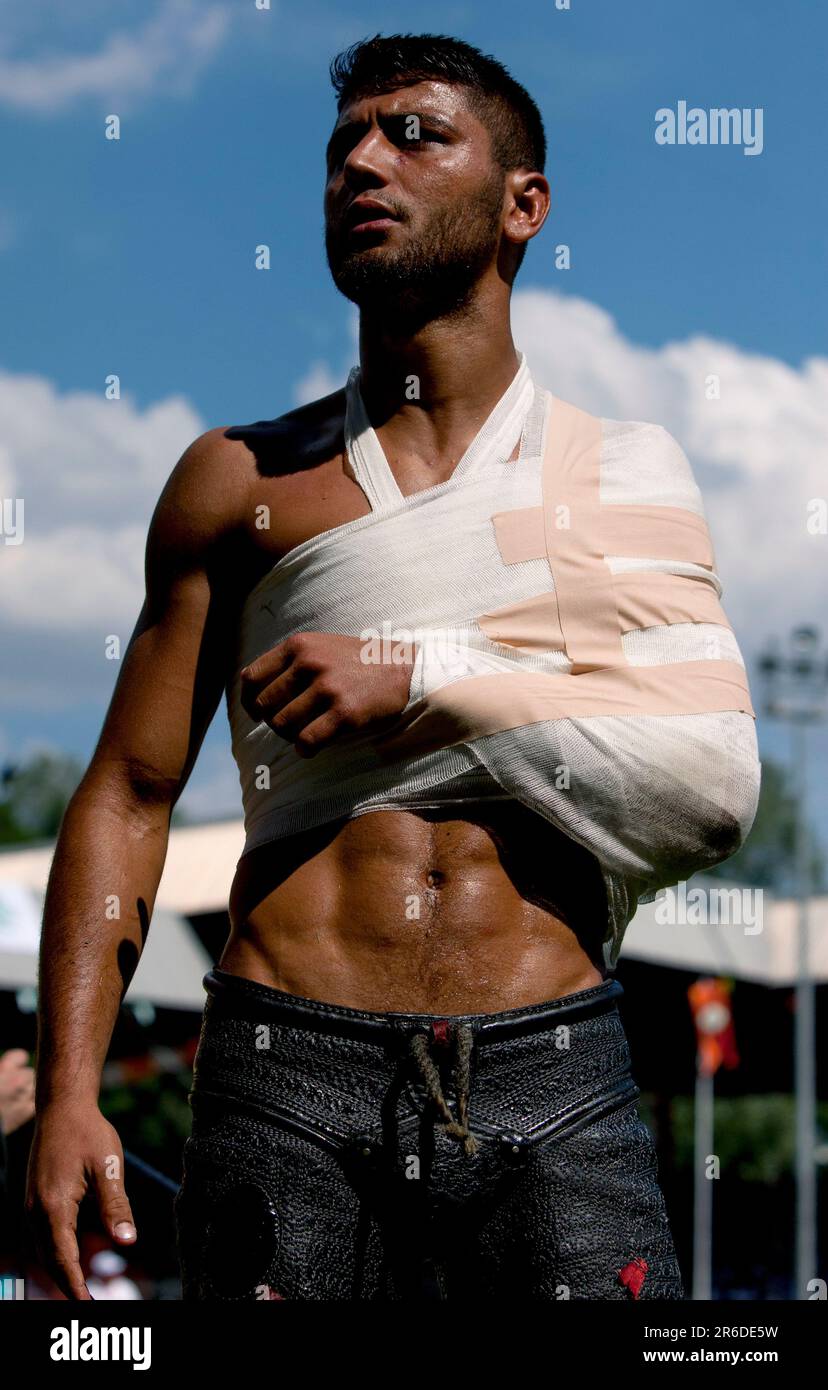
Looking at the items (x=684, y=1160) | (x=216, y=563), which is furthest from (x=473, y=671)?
(x=684, y=1160)

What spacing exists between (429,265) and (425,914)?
3.71 ft

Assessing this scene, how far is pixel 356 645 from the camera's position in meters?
2.83

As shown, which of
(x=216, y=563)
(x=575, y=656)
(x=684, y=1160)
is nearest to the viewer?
(x=575, y=656)

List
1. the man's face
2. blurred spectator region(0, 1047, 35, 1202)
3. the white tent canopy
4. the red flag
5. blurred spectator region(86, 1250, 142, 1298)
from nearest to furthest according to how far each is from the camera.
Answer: the man's face
blurred spectator region(0, 1047, 35, 1202)
blurred spectator region(86, 1250, 142, 1298)
the white tent canopy
the red flag

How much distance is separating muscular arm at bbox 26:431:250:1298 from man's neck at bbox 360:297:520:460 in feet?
1.01

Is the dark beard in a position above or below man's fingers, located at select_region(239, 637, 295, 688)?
above

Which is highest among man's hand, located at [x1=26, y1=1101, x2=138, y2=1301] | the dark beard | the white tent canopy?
the white tent canopy

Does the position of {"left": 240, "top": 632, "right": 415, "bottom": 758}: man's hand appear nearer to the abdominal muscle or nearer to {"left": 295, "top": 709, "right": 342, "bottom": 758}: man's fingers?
{"left": 295, "top": 709, "right": 342, "bottom": 758}: man's fingers

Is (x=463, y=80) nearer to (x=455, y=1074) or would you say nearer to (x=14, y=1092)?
(x=455, y=1074)

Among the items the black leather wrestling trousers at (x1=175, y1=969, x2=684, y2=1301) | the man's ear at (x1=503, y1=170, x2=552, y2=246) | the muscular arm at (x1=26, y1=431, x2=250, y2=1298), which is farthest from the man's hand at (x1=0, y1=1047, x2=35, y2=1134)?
the man's ear at (x1=503, y1=170, x2=552, y2=246)

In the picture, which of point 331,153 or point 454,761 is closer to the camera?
point 454,761

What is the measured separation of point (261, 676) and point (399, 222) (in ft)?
2.89

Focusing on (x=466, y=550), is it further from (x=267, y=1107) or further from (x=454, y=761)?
(x=267, y=1107)

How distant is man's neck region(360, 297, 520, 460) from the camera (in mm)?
3229
